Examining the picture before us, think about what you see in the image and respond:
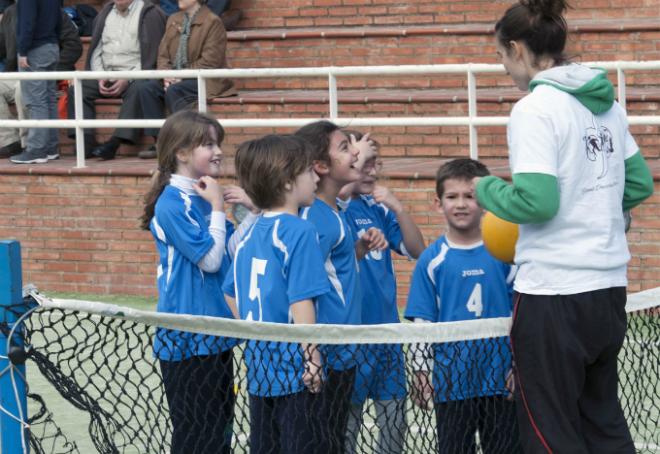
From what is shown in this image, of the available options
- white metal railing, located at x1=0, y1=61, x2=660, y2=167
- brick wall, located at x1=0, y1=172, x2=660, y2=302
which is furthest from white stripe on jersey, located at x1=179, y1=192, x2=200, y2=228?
brick wall, located at x1=0, y1=172, x2=660, y2=302

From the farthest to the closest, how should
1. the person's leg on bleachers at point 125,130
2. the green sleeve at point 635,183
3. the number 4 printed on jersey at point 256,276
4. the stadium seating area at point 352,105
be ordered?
1. the person's leg on bleachers at point 125,130
2. the stadium seating area at point 352,105
3. the number 4 printed on jersey at point 256,276
4. the green sleeve at point 635,183

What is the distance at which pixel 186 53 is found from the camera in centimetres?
1267

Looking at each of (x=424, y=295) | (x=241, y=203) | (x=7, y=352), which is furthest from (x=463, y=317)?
(x=7, y=352)

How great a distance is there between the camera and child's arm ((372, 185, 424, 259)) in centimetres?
562

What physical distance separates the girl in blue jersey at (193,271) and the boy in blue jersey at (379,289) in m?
0.51

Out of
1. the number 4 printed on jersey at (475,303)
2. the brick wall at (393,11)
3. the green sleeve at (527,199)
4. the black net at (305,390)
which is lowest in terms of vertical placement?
the black net at (305,390)

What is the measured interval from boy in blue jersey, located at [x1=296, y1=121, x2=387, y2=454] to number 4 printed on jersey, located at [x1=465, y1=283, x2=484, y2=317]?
0.39 meters

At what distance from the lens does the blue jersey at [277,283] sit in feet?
15.3

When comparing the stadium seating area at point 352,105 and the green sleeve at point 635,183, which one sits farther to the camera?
the stadium seating area at point 352,105

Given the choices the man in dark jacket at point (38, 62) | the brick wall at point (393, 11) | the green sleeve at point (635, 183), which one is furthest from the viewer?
the brick wall at point (393, 11)

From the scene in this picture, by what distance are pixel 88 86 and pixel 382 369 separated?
878 cm

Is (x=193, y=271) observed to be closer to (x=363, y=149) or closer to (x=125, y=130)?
(x=363, y=149)

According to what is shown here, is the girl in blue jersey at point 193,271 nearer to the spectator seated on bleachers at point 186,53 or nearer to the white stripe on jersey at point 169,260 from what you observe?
the white stripe on jersey at point 169,260

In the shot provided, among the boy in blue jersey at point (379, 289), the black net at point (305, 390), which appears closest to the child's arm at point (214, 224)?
the black net at point (305, 390)
